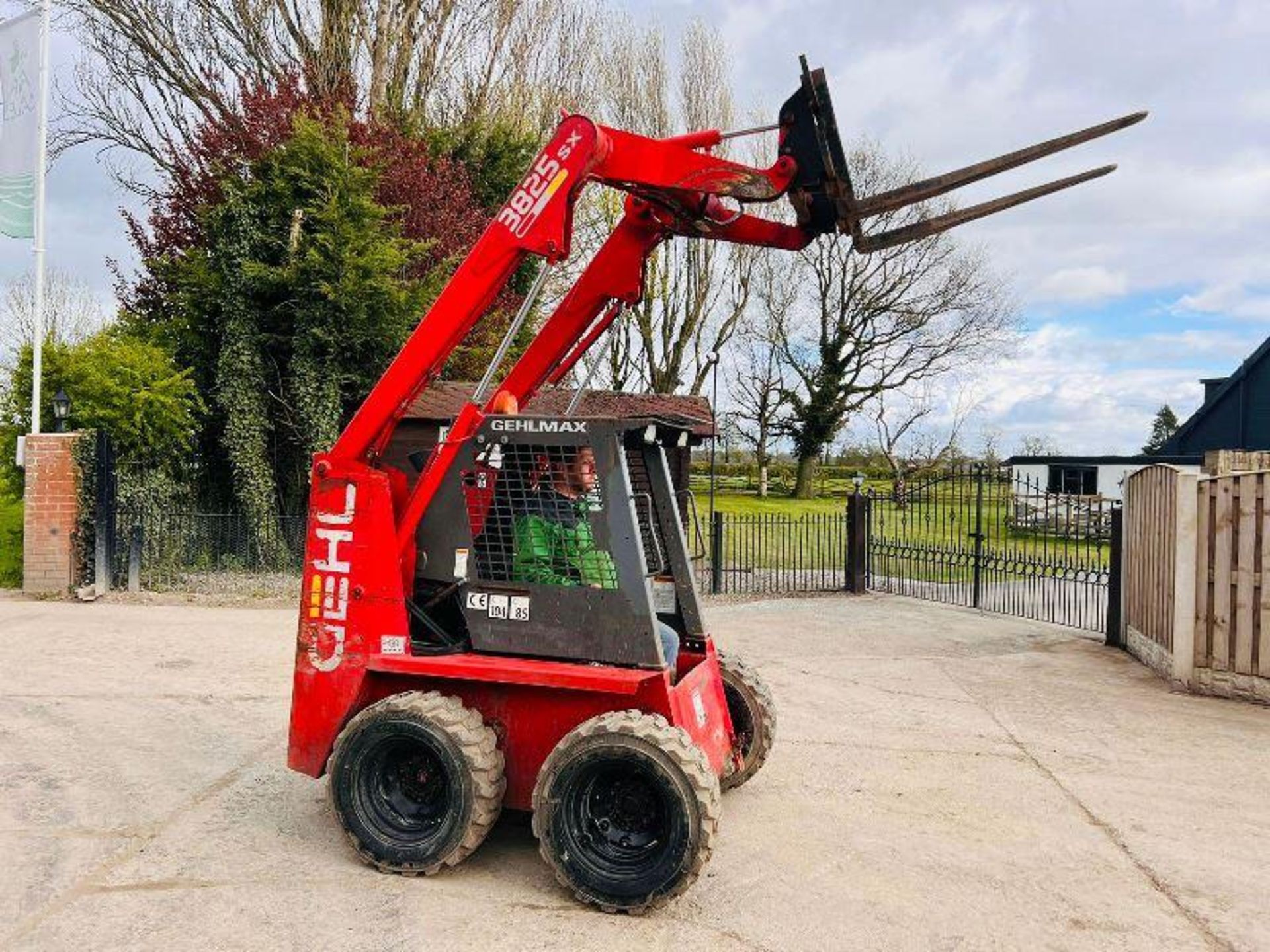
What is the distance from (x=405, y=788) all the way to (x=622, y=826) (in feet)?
3.51

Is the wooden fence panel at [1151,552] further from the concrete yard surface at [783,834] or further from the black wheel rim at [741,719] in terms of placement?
the black wheel rim at [741,719]

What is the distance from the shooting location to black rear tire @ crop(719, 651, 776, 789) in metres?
5.42

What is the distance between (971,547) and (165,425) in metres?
12.5

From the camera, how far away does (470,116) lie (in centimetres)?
2172

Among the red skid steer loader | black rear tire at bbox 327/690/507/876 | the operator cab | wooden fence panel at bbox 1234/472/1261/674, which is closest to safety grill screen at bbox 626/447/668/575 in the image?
the red skid steer loader

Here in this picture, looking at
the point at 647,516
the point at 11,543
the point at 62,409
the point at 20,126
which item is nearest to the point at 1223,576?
the point at 647,516

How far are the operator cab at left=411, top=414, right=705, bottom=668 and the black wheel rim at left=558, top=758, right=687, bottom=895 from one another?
1.64 feet

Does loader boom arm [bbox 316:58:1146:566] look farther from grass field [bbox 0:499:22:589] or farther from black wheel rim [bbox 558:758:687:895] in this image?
grass field [bbox 0:499:22:589]

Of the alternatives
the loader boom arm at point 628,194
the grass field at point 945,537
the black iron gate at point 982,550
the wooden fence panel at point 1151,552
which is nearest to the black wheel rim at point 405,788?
the loader boom arm at point 628,194

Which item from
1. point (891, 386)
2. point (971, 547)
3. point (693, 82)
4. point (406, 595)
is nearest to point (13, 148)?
point (406, 595)

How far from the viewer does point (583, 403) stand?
16.1m

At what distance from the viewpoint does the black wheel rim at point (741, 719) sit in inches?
215

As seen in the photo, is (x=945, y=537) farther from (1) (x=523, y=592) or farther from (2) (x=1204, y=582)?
(1) (x=523, y=592)

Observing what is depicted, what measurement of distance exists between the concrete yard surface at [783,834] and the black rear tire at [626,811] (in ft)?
0.56
